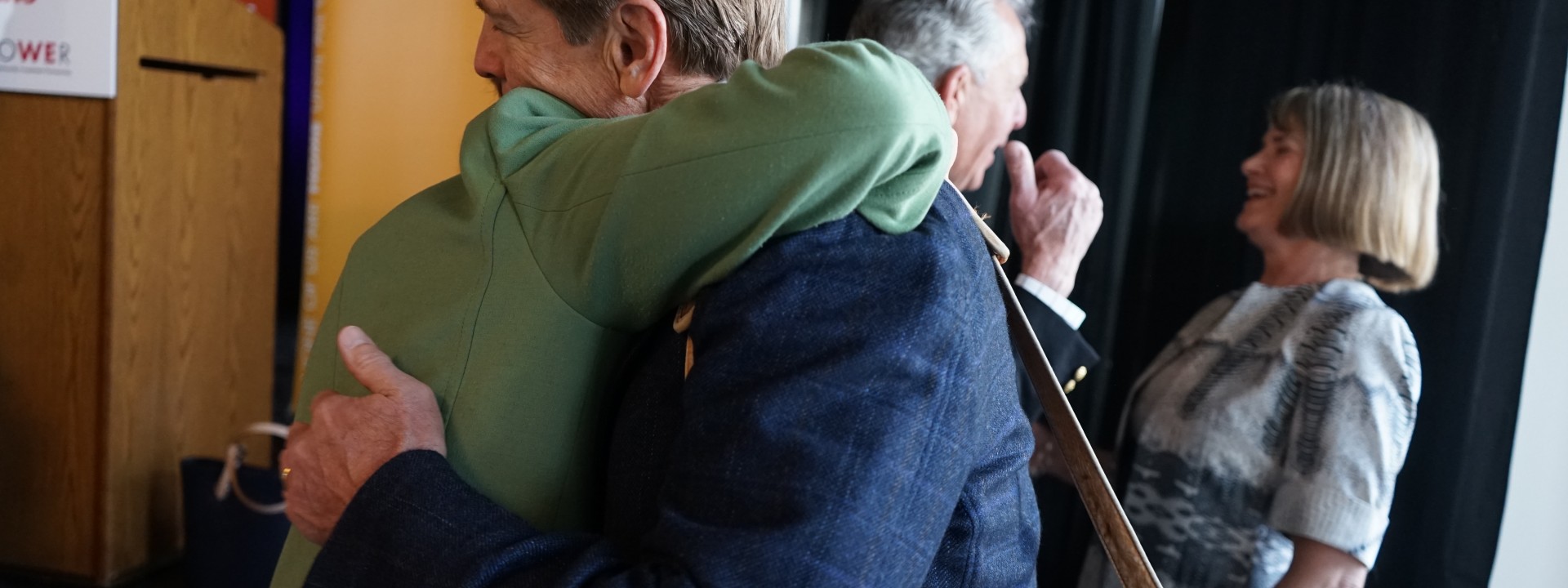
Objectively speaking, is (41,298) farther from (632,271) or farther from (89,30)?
(632,271)

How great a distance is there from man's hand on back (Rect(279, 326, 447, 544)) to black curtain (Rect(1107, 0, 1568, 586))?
1148 millimetres

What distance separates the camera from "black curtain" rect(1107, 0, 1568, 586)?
4.32 feet

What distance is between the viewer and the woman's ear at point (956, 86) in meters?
1.66

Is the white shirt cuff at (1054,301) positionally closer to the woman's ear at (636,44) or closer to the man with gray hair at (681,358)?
the man with gray hair at (681,358)

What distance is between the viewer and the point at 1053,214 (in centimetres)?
163

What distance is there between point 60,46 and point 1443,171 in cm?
266

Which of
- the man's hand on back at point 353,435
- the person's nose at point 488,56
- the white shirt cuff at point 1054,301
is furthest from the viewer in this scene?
the white shirt cuff at point 1054,301

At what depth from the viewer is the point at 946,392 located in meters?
0.63

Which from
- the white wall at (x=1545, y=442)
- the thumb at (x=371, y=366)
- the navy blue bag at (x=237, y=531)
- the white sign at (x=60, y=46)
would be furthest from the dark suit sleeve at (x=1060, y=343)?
the white sign at (x=60, y=46)

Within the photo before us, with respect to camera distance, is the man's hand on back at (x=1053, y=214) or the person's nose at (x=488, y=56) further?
the man's hand on back at (x=1053, y=214)

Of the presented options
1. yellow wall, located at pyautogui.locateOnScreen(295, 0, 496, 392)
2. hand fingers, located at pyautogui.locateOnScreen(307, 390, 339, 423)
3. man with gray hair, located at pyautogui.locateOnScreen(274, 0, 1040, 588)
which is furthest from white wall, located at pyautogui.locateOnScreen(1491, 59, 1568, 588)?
yellow wall, located at pyautogui.locateOnScreen(295, 0, 496, 392)

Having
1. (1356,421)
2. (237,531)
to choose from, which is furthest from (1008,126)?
(237,531)

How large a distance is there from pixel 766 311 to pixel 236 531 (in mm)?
2208

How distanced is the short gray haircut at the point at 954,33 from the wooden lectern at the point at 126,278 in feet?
5.88
